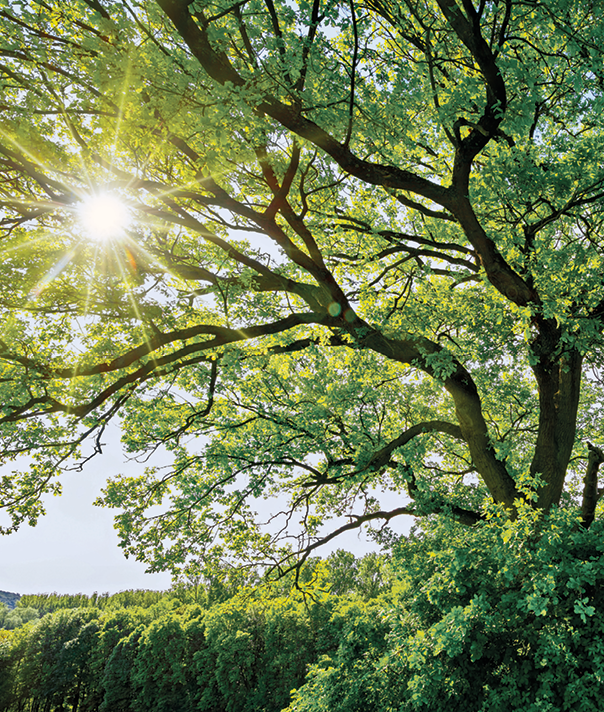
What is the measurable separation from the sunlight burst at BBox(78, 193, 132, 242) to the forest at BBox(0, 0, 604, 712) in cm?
5

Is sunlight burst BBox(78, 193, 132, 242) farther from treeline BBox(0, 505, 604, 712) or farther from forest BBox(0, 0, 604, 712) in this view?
treeline BBox(0, 505, 604, 712)

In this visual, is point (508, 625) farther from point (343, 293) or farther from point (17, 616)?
point (17, 616)

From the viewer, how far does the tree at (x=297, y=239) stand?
4594 millimetres

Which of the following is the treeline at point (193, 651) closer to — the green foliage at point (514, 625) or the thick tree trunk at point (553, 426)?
the green foliage at point (514, 625)

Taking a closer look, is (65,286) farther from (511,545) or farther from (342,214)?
(511,545)

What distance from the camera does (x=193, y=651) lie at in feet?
104

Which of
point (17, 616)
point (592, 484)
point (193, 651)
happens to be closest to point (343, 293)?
point (592, 484)

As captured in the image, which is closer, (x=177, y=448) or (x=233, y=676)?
(x=177, y=448)

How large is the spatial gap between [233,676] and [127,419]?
79.5ft

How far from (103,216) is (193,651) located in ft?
116

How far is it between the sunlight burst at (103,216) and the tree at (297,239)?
47mm

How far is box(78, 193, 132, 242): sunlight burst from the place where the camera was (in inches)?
255

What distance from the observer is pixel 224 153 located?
203 inches

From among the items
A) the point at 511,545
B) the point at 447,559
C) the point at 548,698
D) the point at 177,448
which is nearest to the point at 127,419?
the point at 177,448
